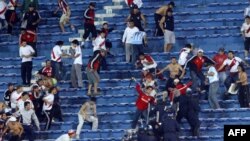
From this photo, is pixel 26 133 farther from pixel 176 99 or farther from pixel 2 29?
pixel 2 29

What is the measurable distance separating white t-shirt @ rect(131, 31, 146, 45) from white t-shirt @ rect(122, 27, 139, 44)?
99 millimetres

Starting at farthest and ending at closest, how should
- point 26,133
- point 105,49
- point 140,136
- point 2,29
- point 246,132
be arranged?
point 2,29 → point 105,49 → point 26,133 → point 140,136 → point 246,132

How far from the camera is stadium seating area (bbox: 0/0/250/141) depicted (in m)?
42.6

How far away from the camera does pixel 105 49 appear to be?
46219 mm

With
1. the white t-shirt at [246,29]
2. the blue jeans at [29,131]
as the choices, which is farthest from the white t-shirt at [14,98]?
the white t-shirt at [246,29]

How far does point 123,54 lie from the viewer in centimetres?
4659

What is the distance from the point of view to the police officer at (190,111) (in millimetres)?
41062

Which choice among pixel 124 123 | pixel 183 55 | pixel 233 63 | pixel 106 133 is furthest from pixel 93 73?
pixel 233 63

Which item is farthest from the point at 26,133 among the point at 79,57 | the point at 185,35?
the point at 185,35

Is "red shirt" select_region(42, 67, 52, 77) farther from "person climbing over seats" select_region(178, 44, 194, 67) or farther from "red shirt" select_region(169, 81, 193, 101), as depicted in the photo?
"red shirt" select_region(169, 81, 193, 101)

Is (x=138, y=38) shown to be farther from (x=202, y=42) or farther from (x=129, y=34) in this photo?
(x=202, y=42)

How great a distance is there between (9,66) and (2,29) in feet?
8.63

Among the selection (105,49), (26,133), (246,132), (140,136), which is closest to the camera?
(246,132)

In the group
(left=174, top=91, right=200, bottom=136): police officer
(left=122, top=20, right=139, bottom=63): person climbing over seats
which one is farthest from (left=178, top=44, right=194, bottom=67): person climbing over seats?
(left=174, top=91, right=200, bottom=136): police officer
